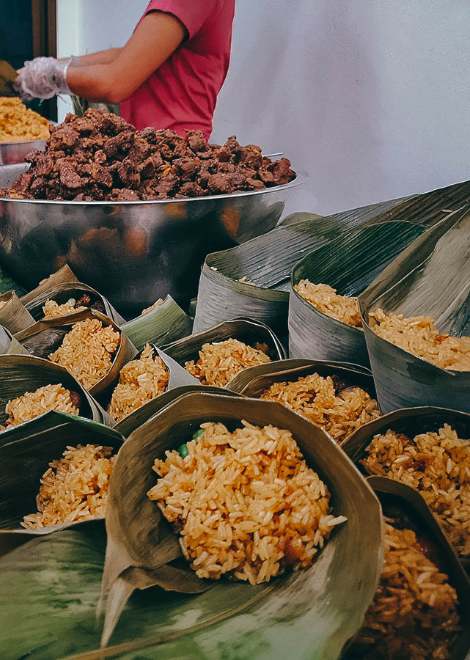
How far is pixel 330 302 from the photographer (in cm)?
117

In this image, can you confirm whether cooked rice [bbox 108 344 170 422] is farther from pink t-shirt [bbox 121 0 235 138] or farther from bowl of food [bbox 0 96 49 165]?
bowl of food [bbox 0 96 49 165]

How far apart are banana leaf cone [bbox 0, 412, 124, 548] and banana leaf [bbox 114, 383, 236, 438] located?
28 millimetres

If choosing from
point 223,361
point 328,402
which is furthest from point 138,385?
point 328,402

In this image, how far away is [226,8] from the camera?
2570 mm

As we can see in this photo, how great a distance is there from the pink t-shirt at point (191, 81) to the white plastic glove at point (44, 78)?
1.18ft

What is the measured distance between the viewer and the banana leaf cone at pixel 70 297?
1.45m

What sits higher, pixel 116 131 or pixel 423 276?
pixel 116 131

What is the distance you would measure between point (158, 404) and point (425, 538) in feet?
1.39

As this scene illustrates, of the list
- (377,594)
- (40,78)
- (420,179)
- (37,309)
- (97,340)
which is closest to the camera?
(377,594)

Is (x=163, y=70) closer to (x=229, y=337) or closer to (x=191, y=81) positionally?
(x=191, y=81)

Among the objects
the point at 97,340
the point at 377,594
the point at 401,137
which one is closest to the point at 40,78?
the point at 401,137

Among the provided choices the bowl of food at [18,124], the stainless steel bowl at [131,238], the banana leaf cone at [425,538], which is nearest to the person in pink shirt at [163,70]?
the bowl of food at [18,124]

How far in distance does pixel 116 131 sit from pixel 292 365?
45.1 inches

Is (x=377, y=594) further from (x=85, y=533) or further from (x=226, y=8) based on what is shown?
(x=226, y=8)
